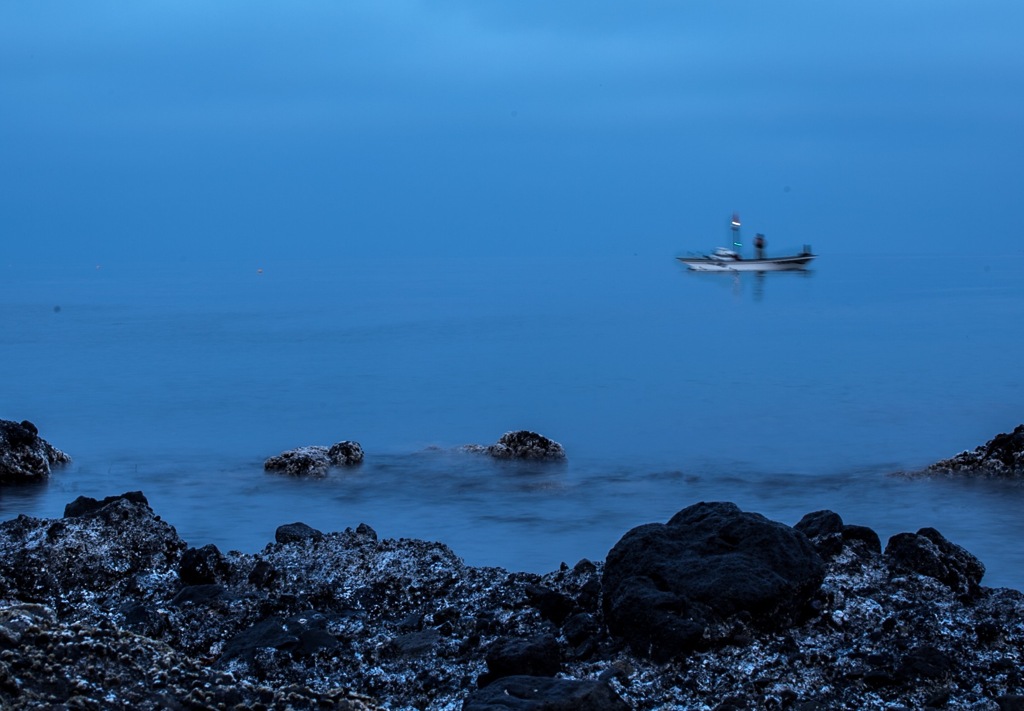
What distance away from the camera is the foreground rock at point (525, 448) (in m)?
13.8

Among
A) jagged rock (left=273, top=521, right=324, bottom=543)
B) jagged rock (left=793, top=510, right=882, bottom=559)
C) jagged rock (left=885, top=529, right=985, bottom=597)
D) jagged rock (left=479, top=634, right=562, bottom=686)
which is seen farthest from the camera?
jagged rock (left=273, top=521, right=324, bottom=543)

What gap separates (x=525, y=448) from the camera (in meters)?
13.8

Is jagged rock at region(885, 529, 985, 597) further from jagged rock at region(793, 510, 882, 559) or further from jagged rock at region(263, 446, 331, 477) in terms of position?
jagged rock at region(263, 446, 331, 477)

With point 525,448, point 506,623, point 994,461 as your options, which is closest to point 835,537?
point 506,623

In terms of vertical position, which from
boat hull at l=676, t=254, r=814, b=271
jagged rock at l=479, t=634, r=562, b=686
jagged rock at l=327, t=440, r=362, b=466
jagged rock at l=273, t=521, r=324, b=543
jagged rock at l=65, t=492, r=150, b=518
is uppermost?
boat hull at l=676, t=254, r=814, b=271

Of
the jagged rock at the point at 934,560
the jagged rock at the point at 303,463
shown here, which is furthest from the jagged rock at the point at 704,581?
the jagged rock at the point at 303,463

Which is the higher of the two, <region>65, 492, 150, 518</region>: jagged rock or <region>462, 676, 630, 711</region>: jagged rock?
<region>65, 492, 150, 518</region>: jagged rock

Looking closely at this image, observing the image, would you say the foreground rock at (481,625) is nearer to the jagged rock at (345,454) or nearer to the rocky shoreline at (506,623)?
the rocky shoreline at (506,623)

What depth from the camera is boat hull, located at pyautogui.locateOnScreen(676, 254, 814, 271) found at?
71250mm

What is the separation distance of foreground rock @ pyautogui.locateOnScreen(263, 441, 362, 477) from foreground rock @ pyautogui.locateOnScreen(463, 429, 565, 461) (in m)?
1.43

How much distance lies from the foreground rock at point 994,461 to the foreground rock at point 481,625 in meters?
4.84

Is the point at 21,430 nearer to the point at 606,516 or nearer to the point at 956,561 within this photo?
the point at 606,516

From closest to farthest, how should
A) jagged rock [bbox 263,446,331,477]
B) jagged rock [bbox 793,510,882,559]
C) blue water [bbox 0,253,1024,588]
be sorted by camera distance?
jagged rock [bbox 793,510,882,559], blue water [bbox 0,253,1024,588], jagged rock [bbox 263,446,331,477]

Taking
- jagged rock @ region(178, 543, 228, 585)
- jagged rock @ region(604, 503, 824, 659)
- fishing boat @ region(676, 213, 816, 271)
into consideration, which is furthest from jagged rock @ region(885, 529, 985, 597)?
fishing boat @ region(676, 213, 816, 271)
